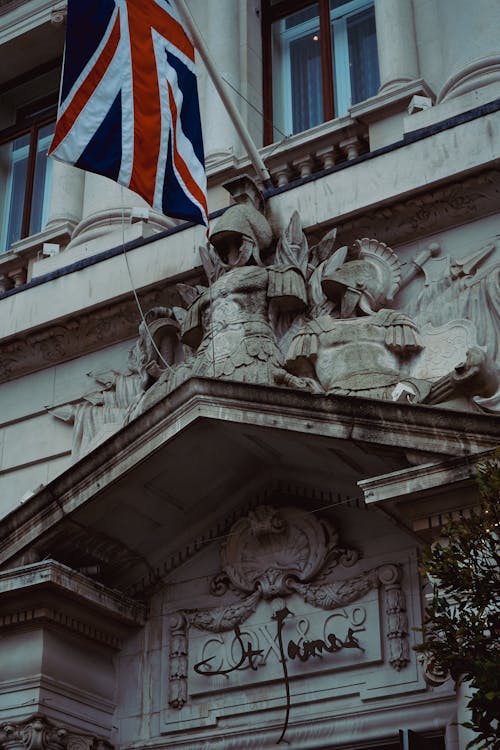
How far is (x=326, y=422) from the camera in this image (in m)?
10.4

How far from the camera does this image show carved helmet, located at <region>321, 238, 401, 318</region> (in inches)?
486

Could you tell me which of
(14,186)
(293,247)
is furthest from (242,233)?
(14,186)

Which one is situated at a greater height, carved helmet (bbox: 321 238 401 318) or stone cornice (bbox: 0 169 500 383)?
stone cornice (bbox: 0 169 500 383)

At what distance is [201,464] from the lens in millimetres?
11734

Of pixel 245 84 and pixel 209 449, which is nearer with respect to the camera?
pixel 209 449

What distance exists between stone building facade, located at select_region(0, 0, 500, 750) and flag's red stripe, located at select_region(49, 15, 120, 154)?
1832 millimetres

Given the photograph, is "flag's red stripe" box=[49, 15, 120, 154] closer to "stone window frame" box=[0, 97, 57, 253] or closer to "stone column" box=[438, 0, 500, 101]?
"stone column" box=[438, 0, 500, 101]

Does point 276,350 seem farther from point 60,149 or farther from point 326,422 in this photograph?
point 60,149

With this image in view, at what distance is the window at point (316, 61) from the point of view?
16734 millimetres

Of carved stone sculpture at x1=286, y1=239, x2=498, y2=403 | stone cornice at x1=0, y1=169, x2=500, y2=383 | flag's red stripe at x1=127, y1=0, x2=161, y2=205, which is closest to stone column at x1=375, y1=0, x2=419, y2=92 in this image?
stone cornice at x1=0, y1=169, x2=500, y2=383

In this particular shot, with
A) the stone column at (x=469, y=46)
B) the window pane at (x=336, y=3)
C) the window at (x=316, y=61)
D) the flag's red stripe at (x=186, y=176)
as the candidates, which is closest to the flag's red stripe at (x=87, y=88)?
the flag's red stripe at (x=186, y=176)

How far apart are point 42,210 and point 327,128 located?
5.44 meters

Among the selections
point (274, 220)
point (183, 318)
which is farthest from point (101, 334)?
point (274, 220)

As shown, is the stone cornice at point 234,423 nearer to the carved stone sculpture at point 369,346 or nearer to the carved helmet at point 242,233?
the carved stone sculpture at point 369,346
